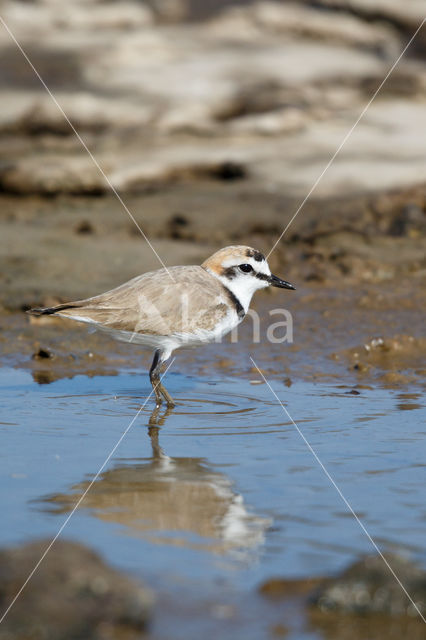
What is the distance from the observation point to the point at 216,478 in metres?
4.94

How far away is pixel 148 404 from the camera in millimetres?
6590

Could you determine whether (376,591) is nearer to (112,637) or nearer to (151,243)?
(112,637)

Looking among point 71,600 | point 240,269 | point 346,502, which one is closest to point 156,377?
point 240,269

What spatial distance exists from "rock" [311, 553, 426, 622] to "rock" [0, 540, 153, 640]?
0.67m

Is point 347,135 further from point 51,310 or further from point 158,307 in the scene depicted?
point 51,310

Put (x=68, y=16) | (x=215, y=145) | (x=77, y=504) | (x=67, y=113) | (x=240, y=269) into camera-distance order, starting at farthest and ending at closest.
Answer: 1. (x=68, y=16)
2. (x=67, y=113)
3. (x=215, y=145)
4. (x=240, y=269)
5. (x=77, y=504)

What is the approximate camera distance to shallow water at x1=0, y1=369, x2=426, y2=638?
3.96m

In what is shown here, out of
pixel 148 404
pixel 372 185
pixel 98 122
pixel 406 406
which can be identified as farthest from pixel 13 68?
pixel 406 406

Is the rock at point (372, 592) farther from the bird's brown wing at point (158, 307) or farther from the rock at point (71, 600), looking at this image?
the bird's brown wing at point (158, 307)

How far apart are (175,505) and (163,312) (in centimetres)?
226

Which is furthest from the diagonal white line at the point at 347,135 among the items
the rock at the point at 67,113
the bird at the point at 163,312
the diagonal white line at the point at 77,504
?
the diagonal white line at the point at 77,504

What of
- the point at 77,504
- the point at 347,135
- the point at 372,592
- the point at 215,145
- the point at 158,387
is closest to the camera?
the point at 372,592

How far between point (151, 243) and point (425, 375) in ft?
12.6

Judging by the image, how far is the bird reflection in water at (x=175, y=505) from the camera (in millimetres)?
4148
